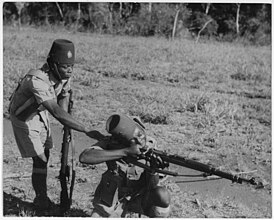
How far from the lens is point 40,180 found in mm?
4879

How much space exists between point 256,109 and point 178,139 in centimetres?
245

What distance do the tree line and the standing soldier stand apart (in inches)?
506

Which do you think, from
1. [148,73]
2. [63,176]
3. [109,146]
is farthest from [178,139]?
[148,73]

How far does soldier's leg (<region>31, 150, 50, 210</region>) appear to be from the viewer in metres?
4.83

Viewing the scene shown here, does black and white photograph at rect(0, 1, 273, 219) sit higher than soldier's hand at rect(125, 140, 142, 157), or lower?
lower

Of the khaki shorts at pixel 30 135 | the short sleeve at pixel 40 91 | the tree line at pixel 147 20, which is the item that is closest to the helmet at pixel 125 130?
the short sleeve at pixel 40 91

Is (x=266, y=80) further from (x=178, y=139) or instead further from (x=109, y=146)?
(x=109, y=146)

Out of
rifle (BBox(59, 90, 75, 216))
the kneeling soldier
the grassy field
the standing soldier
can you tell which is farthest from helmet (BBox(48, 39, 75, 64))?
the grassy field

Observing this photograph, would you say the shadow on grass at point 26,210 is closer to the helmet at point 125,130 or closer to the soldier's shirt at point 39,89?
the soldier's shirt at point 39,89

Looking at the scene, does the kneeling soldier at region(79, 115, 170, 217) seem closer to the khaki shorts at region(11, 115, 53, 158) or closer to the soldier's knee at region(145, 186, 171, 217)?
the soldier's knee at region(145, 186, 171, 217)

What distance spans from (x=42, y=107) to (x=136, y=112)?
13.3ft

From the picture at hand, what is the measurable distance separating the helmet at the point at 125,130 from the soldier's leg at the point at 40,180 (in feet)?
3.93

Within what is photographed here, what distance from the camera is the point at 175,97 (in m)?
9.66

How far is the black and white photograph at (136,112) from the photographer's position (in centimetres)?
407
